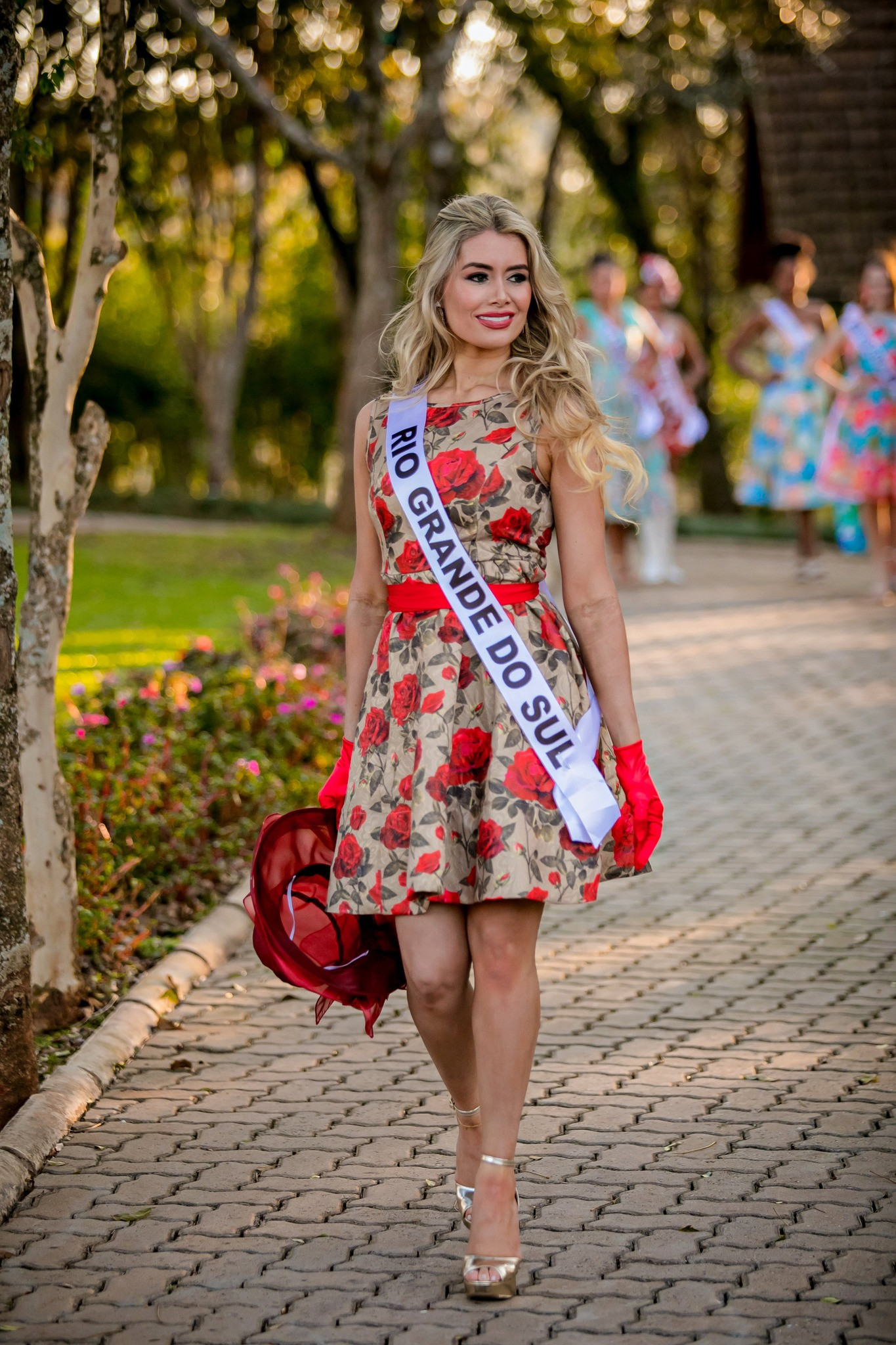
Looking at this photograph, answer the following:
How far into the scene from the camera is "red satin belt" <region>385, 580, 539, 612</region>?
3.35 meters

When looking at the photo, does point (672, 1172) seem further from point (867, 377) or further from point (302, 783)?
point (867, 377)

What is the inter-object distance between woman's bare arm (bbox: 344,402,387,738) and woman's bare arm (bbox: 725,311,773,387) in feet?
34.2

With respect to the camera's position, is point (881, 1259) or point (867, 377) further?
point (867, 377)

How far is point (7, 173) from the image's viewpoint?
13.3 ft

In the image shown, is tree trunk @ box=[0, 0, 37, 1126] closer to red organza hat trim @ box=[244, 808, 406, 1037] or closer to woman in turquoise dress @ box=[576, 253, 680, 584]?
red organza hat trim @ box=[244, 808, 406, 1037]

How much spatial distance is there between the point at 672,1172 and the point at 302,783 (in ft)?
11.9

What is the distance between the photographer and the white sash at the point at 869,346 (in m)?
12.3

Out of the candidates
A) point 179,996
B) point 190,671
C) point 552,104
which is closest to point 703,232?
point 552,104

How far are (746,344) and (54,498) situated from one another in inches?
384

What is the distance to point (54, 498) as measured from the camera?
496 cm

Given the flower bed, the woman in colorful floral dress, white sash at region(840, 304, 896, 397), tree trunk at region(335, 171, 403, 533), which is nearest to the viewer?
the flower bed

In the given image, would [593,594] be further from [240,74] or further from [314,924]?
[240,74]

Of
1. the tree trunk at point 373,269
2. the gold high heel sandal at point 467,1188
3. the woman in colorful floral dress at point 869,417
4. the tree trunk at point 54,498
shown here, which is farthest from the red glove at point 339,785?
the tree trunk at point 373,269

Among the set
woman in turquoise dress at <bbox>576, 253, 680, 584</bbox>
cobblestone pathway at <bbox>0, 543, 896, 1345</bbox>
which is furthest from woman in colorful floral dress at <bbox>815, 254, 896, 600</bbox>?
→ cobblestone pathway at <bbox>0, 543, 896, 1345</bbox>
